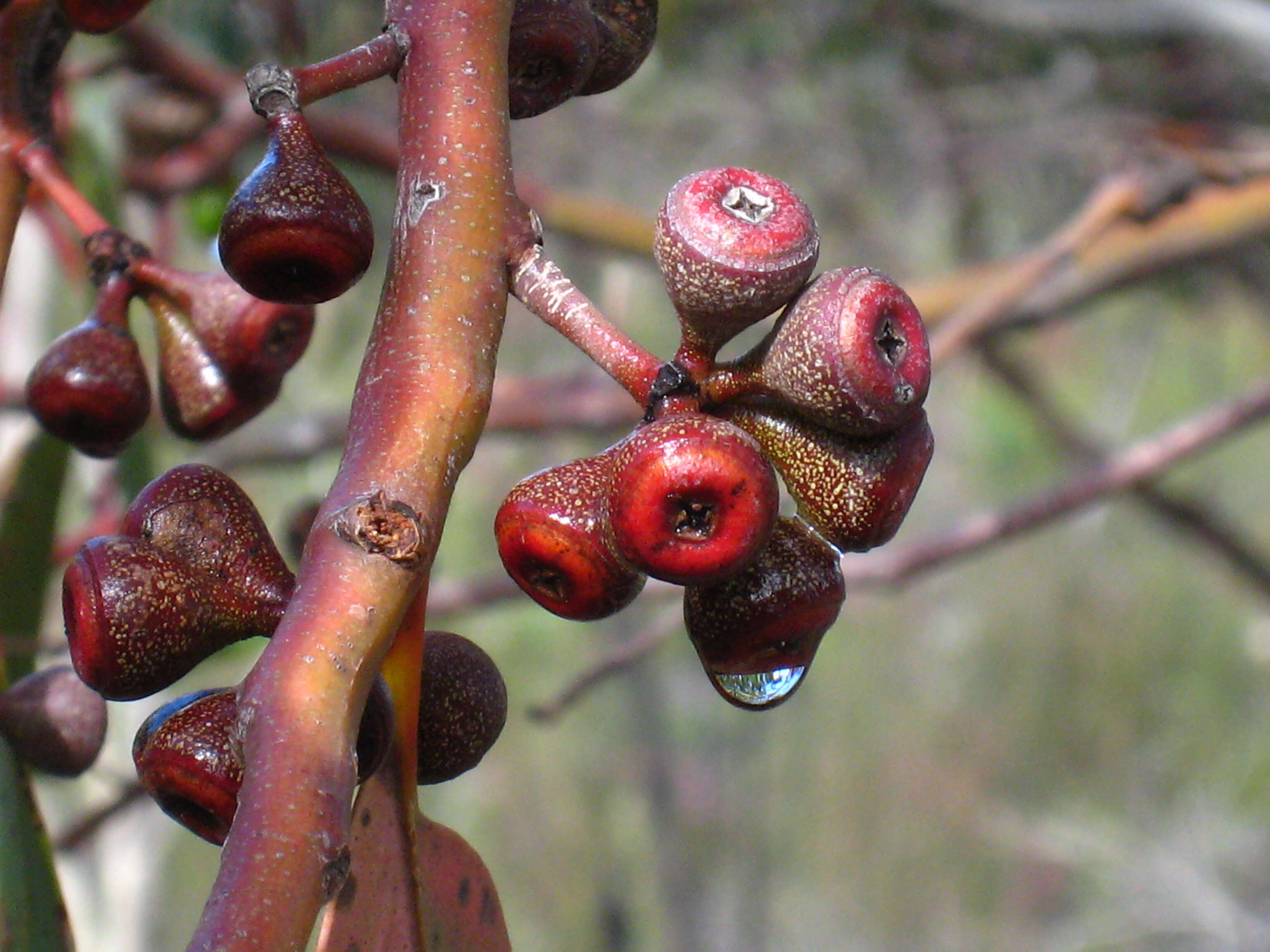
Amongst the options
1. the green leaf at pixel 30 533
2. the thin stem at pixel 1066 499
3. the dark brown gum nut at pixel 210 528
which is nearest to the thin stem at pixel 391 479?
the dark brown gum nut at pixel 210 528

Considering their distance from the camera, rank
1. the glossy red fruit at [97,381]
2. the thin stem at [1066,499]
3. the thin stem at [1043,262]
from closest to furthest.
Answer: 1. the glossy red fruit at [97,381]
2. the thin stem at [1043,262]
3. the thin stem at [1066,499]

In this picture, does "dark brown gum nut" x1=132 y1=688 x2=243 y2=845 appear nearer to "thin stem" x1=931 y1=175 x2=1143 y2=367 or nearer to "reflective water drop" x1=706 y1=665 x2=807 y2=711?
"reflective water drop" x1=706 y1=665 x2=807 y2=711

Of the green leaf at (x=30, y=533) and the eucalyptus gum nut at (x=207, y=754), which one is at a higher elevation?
the eucalyptus gum nut at (x=207, y=754)

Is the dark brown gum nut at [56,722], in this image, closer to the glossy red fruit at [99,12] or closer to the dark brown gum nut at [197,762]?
the dark brown gum nut at [197,762]

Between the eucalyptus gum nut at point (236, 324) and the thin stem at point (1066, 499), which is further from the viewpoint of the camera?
the thin stem at point (1066, 499)

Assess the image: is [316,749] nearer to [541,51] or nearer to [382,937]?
[382,937]

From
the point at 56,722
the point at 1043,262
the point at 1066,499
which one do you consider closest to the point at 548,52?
the point at 56,722

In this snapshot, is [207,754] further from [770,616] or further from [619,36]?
[619,36]
